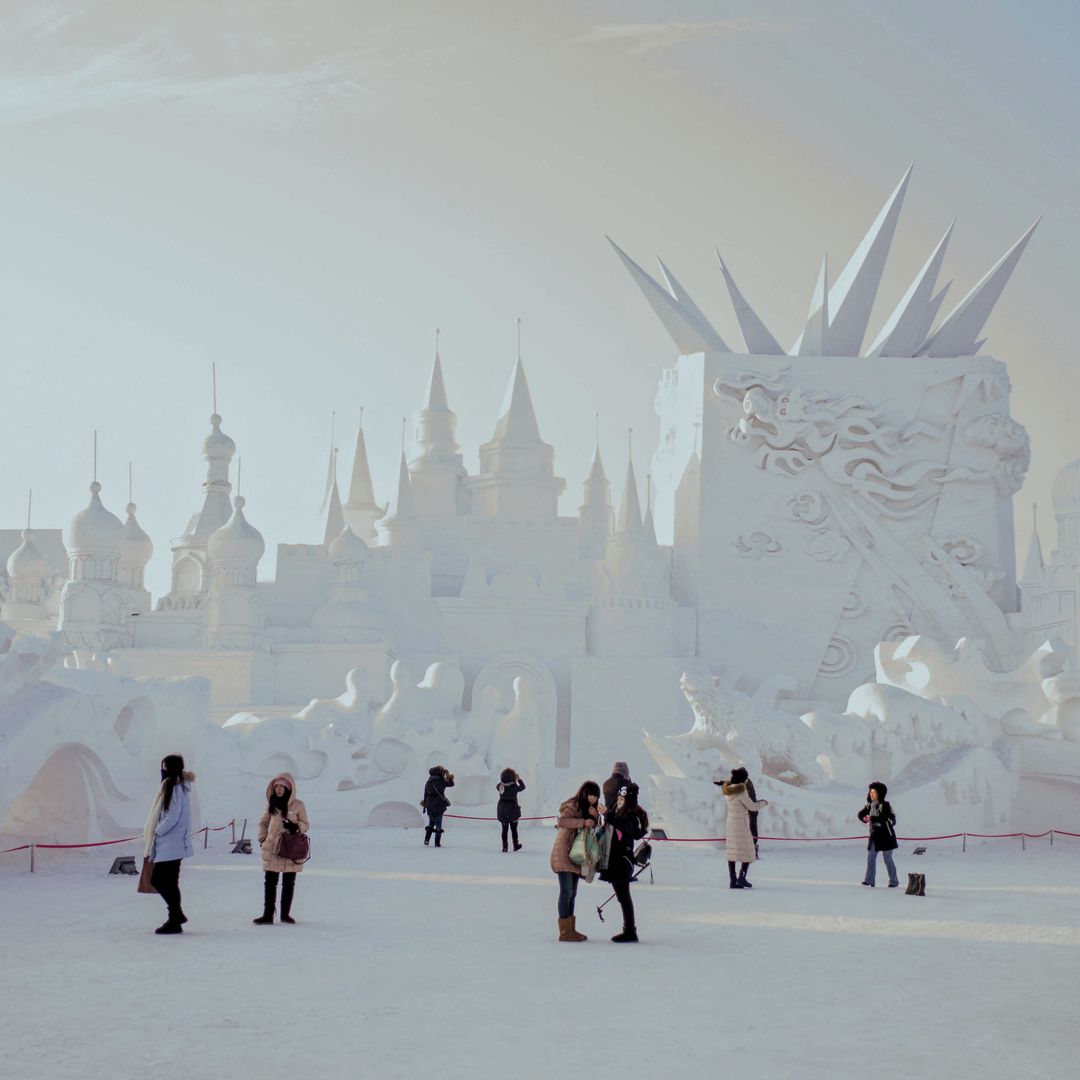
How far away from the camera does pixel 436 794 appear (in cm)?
1291

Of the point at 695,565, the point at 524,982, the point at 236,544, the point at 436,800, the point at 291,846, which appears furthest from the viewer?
the point at 695,565

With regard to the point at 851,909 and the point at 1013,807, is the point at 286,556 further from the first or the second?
the point at 851,909

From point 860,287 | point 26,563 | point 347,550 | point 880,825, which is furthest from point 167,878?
point 860,287

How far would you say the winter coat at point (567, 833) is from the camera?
7219 mm

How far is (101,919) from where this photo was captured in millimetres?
7883

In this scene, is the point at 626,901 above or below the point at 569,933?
above

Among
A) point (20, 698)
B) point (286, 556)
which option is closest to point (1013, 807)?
point (20, 698)

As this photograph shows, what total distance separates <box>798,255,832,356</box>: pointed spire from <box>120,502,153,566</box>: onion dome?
13404 mm

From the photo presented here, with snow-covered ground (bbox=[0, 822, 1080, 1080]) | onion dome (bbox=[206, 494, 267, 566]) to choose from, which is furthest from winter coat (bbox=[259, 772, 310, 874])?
onion dome (bbox=[206, 494, 267, 566])

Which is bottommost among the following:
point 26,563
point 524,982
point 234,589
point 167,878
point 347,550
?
point 524,982

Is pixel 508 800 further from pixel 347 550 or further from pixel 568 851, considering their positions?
pixel 347 550

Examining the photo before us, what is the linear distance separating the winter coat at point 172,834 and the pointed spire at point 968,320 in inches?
920

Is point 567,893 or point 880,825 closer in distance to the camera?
point 567,893

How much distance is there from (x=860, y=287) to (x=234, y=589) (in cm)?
1357
